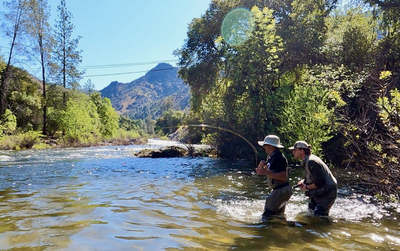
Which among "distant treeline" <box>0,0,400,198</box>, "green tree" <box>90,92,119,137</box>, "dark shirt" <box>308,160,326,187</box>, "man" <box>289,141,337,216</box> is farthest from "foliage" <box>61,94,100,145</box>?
"dark shirt" <box>308,160,326,187</box>

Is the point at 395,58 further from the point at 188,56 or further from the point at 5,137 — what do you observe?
the point at 5,137

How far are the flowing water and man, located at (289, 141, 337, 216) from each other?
35 cm

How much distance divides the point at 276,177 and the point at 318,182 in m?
0.93

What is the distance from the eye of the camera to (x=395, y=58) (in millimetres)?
14492

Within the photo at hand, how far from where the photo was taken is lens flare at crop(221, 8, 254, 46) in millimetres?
17969

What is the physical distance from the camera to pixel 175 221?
19.7 feet

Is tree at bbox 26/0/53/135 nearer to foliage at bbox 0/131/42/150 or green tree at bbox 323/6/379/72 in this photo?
foliage at bbox 0/131/42/150

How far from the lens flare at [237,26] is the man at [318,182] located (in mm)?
12955

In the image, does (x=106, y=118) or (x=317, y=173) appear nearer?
(x=317, y=173)

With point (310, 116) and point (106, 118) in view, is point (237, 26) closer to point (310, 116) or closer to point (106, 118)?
point (310, 116)

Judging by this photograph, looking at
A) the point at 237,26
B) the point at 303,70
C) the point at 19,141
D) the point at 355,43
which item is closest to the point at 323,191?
the point at 355,43

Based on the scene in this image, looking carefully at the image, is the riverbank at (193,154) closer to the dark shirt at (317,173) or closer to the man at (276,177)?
the dark shirt at (317,173)

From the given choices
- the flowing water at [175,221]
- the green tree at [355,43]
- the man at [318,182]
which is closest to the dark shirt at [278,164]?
the man at [318,182]

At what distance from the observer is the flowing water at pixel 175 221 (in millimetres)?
4586
